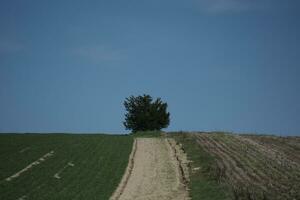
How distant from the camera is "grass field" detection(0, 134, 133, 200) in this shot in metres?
32.1

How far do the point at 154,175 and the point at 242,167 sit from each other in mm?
6566

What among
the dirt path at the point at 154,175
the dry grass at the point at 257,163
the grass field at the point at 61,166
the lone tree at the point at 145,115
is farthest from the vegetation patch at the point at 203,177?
the lone tree at the point at 145,115

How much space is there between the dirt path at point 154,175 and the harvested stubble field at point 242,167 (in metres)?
1.03

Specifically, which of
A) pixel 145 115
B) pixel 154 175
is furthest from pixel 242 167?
pixel 145 115

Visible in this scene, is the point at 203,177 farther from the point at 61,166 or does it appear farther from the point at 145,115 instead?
the point at 145,115

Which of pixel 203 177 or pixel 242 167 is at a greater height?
pixel 242 167

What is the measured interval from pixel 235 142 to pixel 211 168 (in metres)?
21.9

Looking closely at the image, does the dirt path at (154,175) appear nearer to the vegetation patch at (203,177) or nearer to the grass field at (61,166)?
the vegetation patch at (203,177)

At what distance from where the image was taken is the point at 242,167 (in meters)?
40.4

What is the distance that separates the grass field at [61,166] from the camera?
32.1 metres

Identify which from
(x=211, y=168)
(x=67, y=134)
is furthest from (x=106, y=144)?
(x=211, y=168)

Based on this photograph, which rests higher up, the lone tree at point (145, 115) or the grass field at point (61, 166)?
the lone tree at point (145, 115)

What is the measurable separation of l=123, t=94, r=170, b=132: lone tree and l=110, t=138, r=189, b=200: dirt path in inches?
1146

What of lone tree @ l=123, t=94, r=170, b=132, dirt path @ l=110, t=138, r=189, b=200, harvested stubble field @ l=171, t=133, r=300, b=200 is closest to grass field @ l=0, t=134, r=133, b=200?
dirt path @ l=110, t=138, r=189, b=200
